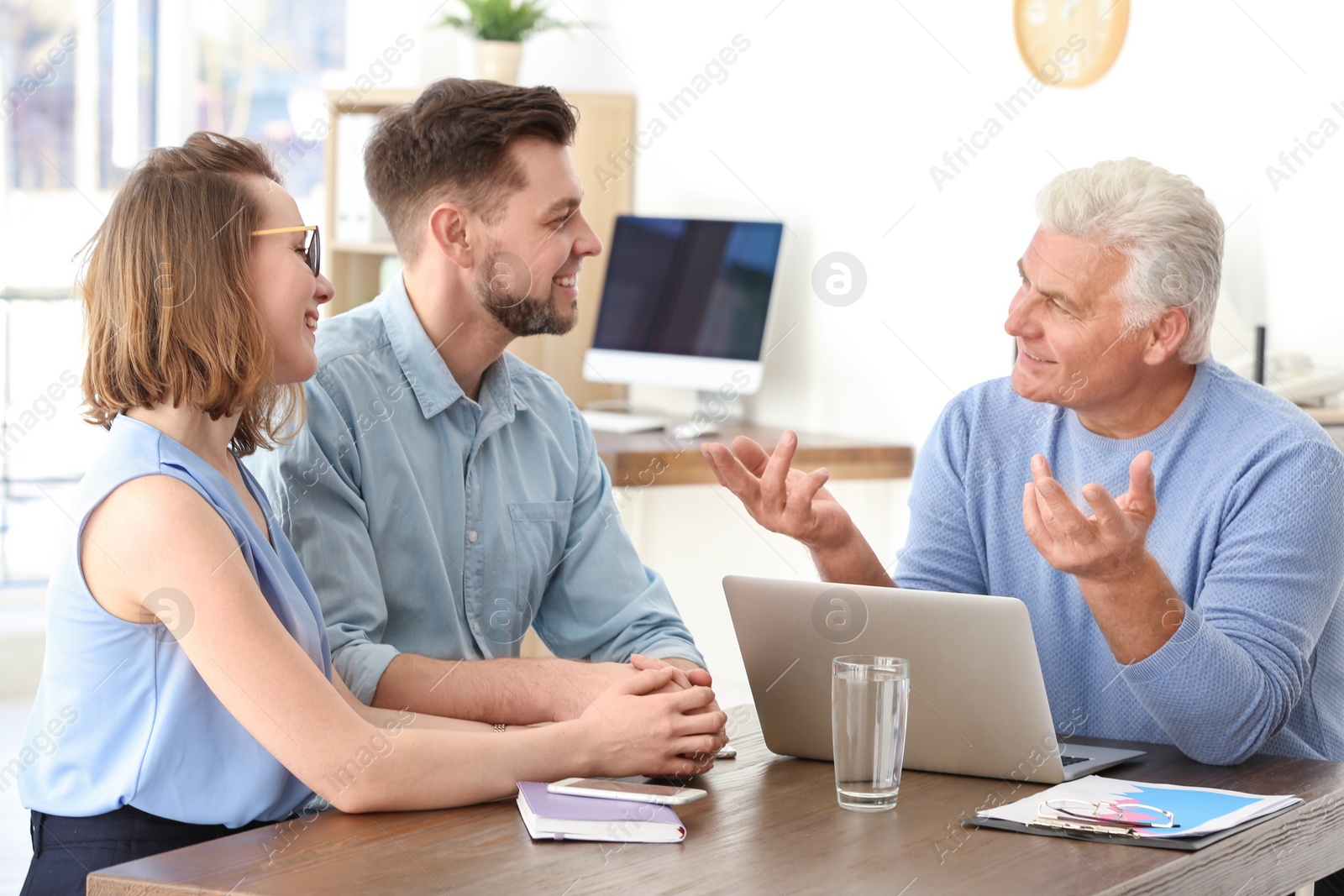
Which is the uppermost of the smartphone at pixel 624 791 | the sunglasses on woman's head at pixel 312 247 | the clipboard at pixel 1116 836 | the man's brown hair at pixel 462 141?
the man's brown hair at pixel 462 141

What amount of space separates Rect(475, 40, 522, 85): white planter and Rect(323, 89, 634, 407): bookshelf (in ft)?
0.57

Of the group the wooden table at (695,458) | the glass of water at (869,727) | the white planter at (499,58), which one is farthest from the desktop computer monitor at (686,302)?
the glass of water at (869,727)

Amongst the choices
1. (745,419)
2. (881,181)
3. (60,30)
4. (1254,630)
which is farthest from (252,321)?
(60,30)

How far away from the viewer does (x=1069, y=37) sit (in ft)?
10.1

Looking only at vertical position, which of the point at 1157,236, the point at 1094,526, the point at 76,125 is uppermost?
the point at 76,125

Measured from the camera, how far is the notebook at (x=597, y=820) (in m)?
1.14

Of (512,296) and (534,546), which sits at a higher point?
(512,296)

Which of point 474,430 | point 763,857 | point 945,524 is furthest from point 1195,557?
point 474,430

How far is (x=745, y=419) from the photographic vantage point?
4.03 metres

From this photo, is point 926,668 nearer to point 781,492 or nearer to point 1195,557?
point 781,492

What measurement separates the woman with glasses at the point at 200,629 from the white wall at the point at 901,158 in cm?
190

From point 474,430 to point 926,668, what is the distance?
75 centimetres

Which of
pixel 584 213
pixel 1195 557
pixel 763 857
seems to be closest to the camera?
pixel 763 857

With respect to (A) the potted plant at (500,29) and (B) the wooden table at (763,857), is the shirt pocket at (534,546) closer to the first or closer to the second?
(B) the wooden table at (763,857)
